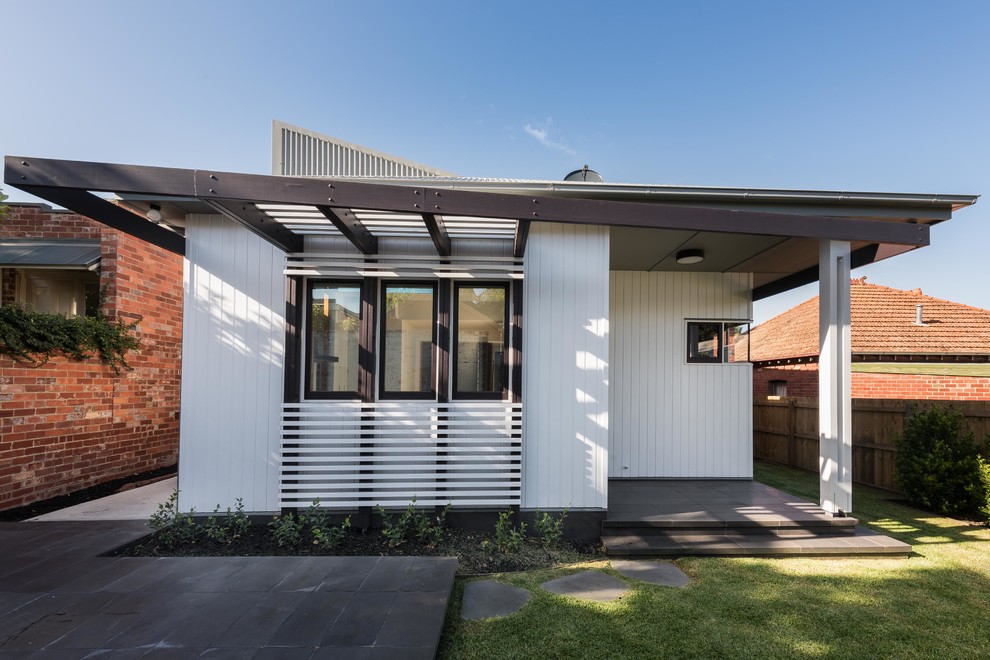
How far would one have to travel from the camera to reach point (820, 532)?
4.08 metres

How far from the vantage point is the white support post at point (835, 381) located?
4164 millimetres

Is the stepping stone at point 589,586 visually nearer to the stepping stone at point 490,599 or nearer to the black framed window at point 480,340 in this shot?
the stepping stone at point 490,599

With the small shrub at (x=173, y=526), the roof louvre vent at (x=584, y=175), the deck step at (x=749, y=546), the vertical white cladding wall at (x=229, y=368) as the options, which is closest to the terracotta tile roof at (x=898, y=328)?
the deck step at (x=749, y=546)

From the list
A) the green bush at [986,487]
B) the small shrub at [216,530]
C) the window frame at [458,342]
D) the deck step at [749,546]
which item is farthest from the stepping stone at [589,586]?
the green bush at [986,487]

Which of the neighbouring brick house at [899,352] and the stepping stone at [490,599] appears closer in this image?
the stepping stone at [490,599]

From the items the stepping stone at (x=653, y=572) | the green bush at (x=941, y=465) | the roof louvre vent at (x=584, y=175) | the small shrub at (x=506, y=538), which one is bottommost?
the stepping stone at (x=653, y=572)

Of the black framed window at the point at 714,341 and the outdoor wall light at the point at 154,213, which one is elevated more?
the outdoor wall light at the point at 154,213

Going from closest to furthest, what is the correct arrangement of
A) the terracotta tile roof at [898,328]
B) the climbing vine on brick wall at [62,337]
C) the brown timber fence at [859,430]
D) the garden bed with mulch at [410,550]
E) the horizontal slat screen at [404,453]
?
the garden bed with mulch at [410,550]
the horizontal slat screen at [404,453]
the climbing vine on brick wall at [62,337]
the brown timber fence at [859,430]
the terracotta tile roof at [898,328]

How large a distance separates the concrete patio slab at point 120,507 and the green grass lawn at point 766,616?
3.87 m

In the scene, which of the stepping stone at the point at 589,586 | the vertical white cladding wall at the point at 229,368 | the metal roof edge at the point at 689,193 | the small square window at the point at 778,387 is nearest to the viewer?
the stepping stone at the point at 589,586

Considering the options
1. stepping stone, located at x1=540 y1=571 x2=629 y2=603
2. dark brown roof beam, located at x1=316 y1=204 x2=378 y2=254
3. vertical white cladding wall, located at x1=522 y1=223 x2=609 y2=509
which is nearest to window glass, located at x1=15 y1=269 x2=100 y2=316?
dark brown roof beam, located at x1=316 y1=204 x2=378 y2=254

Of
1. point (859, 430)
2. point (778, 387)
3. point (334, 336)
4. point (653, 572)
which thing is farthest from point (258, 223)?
point (778, 387)

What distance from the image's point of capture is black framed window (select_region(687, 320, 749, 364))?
20.8ft

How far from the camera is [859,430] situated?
655cm
